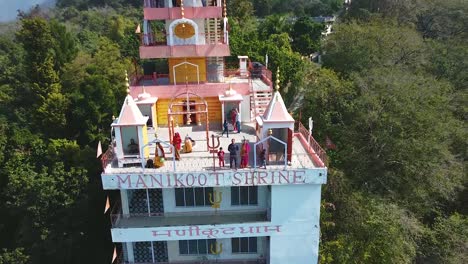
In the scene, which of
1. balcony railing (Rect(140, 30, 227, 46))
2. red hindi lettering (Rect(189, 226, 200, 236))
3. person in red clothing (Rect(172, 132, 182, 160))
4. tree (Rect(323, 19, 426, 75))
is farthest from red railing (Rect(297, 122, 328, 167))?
tree (Rect(323, 19, 426, 75))

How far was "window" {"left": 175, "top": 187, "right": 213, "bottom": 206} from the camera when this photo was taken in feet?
58.7

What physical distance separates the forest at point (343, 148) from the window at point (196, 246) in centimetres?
582

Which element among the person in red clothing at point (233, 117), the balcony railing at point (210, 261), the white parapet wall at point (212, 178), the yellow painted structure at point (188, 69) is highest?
the yellow painted structure at point (188, 69)

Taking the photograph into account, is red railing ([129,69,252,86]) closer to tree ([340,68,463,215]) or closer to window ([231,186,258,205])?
tree ([340,68,463,215])

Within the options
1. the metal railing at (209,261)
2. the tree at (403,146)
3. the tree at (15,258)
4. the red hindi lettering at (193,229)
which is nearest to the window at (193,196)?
the red hindi lettering at (193,229)

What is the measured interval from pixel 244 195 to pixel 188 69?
28.4ft

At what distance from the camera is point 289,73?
4081 centimetres

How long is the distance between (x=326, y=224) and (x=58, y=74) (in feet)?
104

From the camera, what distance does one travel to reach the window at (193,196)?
1789 centimetres

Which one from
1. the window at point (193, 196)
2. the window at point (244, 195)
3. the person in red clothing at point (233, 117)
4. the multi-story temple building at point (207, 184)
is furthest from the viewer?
the person in red clothing at point (233, 117)

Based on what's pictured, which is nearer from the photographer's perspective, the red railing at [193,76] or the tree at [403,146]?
the red railing at [193,76]

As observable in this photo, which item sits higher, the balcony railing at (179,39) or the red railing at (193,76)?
the balcony railing at (179,39)

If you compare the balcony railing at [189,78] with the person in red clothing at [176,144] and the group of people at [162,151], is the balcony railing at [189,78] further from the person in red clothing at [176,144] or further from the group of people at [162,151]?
the person in red clothing at [176,144]

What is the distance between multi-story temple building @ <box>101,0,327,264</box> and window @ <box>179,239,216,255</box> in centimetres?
5
